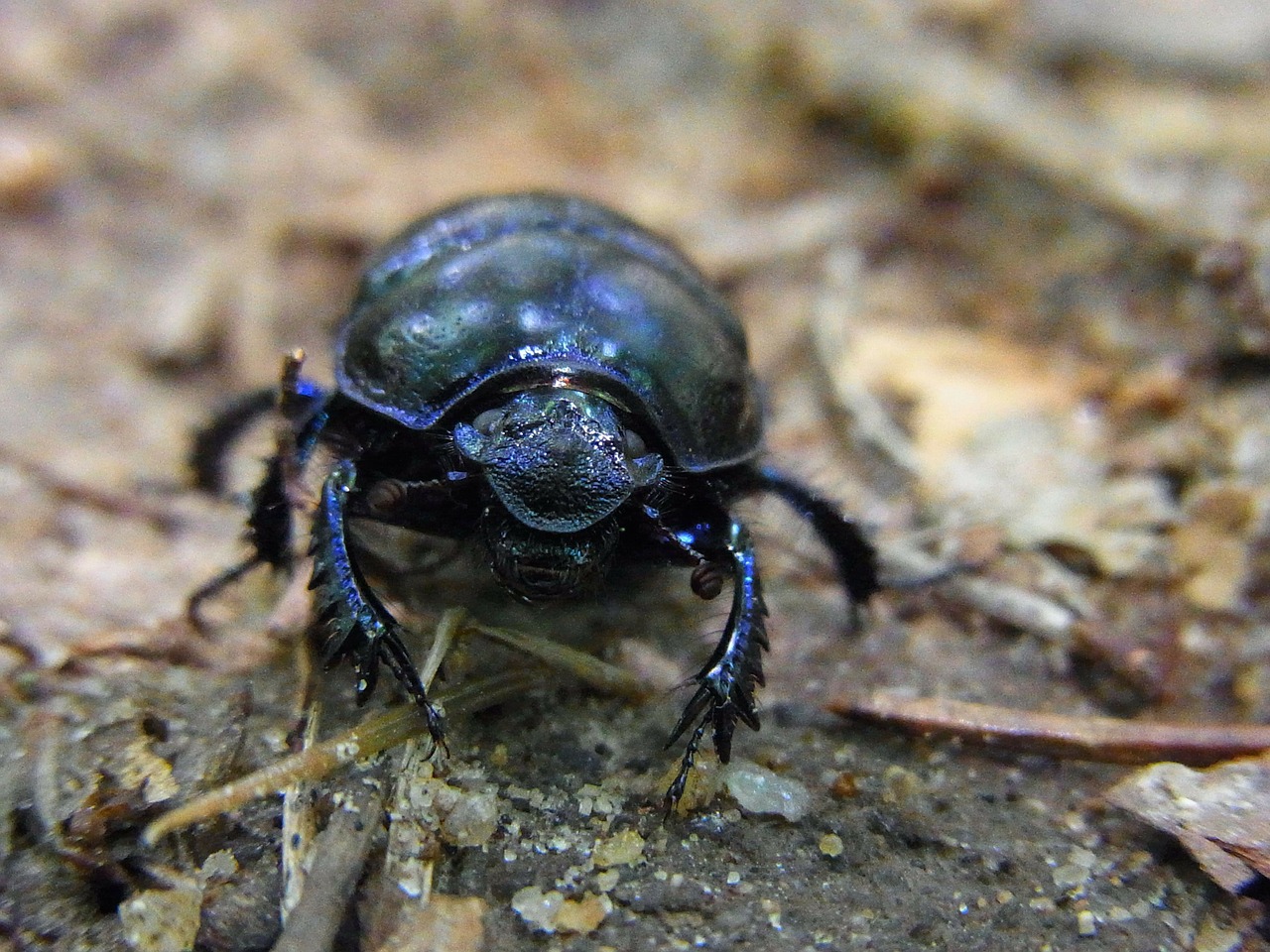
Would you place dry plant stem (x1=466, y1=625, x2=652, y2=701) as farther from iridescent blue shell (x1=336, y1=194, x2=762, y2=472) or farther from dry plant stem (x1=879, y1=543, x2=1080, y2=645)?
dry plant stem (x1=879, y1=543, x2=1080, y2=645)

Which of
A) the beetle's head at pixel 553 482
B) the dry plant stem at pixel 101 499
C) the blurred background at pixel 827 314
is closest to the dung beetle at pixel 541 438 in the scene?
the beetle's head at pixel 553 482

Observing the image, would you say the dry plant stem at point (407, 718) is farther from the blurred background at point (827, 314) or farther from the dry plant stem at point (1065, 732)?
the dry plant stem at point (1065, 732)

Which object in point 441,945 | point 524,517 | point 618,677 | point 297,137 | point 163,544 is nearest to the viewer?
point 441,945

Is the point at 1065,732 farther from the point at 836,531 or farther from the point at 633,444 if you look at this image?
the point at 633,444

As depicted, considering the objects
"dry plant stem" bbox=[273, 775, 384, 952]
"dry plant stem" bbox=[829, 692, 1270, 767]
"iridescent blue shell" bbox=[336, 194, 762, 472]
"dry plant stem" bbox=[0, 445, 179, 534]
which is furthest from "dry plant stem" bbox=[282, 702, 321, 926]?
"dry plant stem" bbox=[0, 445, 179, 534]

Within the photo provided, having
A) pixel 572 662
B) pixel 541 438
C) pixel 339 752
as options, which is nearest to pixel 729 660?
pixel 572 662

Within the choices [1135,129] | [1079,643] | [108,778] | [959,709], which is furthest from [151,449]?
[1135,129]

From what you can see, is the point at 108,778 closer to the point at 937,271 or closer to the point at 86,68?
the point at 937,271
